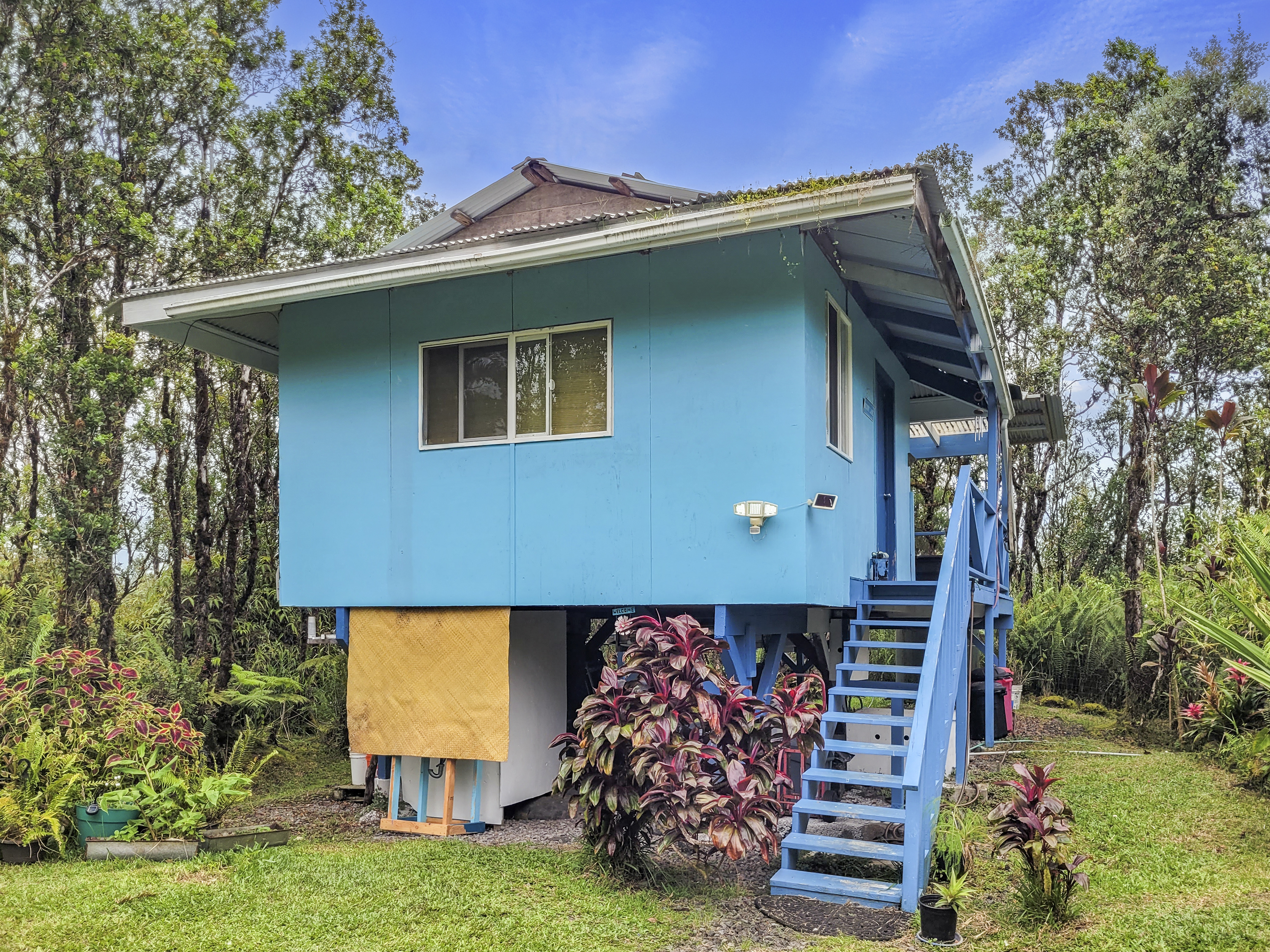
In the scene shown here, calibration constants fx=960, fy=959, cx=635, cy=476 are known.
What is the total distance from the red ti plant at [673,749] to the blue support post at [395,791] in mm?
2531

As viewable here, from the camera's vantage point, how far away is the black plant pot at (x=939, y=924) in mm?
4605

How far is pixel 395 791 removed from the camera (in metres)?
7.93

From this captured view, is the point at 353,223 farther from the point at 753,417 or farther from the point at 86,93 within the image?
the point at 753,417

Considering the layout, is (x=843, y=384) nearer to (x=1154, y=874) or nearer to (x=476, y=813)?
(x=1154, y=874)

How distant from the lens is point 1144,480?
39.3ft

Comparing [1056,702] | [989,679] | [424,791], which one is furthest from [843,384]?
[1056,702]

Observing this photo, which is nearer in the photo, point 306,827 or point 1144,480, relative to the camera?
point 306,827

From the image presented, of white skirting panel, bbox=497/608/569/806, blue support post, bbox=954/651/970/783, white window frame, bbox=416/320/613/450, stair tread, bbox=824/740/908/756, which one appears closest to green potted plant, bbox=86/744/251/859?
white skirting panel, bbox=497/608/569/806

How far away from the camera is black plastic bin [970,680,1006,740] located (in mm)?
10078

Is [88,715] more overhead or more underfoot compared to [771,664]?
more underfoot

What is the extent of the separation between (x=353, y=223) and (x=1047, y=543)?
14.5 metres

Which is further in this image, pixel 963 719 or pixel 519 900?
pixel 963 719

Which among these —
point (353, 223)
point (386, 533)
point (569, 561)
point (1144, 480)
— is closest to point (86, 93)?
point (353, 223)

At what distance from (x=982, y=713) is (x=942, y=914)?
6.52 metres
